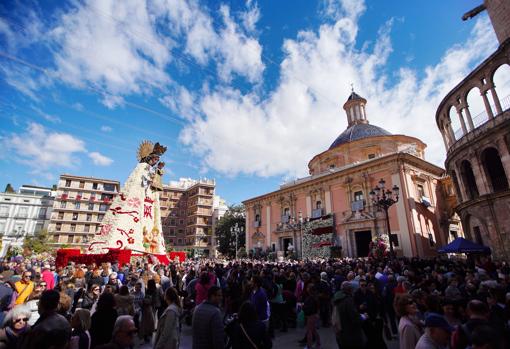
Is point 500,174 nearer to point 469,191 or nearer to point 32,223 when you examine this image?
point 469,191

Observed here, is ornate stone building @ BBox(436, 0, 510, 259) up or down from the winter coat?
up

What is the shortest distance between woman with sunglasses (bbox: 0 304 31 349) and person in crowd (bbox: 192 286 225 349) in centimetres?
202

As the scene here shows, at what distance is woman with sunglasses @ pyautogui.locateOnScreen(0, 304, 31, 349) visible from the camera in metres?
3.07

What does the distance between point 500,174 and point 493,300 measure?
51.7 feet

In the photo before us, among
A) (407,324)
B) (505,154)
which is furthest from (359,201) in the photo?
(407,324)

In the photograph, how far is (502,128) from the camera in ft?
45.7

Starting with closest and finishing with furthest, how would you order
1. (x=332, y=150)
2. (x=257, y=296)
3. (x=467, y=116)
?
(x=257, y=296) < (x=467, y=116) < (x=332, y=150)

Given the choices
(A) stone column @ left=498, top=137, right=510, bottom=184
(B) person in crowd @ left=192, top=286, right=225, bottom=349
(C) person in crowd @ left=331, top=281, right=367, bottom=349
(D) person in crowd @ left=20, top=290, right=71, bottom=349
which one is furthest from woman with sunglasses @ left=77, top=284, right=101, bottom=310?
(A) stone column @ left=498, top=137, right=510, bottom=184

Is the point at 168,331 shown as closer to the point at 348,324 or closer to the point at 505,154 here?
the point at 348,324

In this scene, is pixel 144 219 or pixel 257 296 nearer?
pixel 257 296

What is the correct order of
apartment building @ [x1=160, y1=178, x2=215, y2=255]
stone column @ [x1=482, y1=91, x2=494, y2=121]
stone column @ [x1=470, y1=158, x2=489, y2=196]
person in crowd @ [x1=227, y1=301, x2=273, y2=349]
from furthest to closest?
apartment building @ [x1=160, y1=178, x2=215, y2=255] < stone column @ [x1=470, y1=158, x2=489, y2=196] < stone column @ [x1=482, y1=91, x2=494, y2=121] < person in crowd @ [x1=227, y1=301, x2=273, y2=349]

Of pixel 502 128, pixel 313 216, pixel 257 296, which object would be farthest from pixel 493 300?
pixel 313 216

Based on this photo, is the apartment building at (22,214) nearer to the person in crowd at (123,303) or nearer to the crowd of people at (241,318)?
the crowd of people at (241,318)

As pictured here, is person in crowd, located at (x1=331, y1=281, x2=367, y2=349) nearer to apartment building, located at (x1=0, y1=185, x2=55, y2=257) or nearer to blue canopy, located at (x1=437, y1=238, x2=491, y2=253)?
blue canopy, located at (x1=437, y1=238, x2=491, y2=253)
